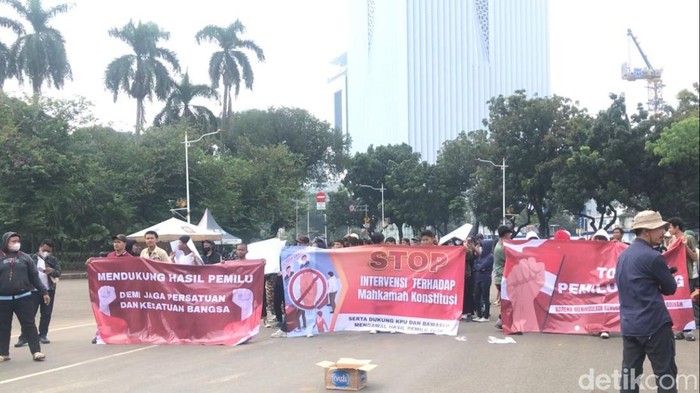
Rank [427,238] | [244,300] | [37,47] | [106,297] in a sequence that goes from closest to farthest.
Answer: [244,300], [106,297], [427,238], [37,47]

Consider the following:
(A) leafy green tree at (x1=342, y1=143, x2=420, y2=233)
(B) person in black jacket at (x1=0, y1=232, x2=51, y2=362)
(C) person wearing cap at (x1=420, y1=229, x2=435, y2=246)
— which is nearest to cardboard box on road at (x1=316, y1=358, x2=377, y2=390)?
(B) person in black jacket at (x1=0, y1=232, x2=51, y2=362)

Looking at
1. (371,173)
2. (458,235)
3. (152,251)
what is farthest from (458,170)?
(152,251)

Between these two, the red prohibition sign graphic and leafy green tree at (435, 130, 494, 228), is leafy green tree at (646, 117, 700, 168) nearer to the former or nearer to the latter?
the red prohibition sign graphic

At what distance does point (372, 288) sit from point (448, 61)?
98.9 meters

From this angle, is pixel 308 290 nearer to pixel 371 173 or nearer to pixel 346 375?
pixel 346 375

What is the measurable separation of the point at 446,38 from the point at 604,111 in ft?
229

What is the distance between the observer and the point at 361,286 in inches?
445

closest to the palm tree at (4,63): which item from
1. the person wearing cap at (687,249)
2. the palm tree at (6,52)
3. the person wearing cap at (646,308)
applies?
the palm tree at (6,52)

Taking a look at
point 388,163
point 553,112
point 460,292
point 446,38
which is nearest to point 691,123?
point 553,112

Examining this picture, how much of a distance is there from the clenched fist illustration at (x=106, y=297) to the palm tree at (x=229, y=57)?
48701mm

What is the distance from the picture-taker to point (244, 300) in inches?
421

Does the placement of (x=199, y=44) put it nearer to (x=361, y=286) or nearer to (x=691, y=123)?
(x=691, y=123)

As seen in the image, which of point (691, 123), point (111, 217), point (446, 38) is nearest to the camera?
point (691, 123)

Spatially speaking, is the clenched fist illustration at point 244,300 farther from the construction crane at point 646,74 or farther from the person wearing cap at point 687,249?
the construction crane at point 646,74
